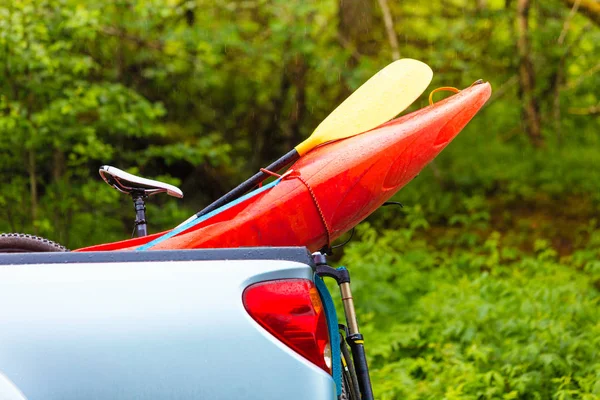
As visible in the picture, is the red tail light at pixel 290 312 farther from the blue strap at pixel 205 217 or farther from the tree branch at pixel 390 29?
the tree branch at pixel 390 29

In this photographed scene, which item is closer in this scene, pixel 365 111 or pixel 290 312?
pixel 290 312

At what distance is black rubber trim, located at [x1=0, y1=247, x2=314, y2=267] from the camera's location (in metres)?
2.42

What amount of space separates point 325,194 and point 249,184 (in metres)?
0.36

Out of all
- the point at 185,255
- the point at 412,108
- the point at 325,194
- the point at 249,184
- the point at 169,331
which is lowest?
the point at 169,331

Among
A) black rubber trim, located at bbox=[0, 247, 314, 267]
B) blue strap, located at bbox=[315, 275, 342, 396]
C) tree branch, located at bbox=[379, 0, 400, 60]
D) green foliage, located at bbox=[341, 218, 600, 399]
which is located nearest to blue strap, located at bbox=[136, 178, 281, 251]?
blue strap, located at bbox=[315, 275, 342, 396]

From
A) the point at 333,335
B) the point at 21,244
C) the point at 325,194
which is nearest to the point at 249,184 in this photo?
the point at 325,194

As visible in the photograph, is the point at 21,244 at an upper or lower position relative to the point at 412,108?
lower

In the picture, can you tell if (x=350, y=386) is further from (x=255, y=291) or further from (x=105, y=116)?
(x=105, y=116)

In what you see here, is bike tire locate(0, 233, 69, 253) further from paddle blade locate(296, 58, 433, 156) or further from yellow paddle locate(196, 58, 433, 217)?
paddle blade locate(296, 58, 433, 156)

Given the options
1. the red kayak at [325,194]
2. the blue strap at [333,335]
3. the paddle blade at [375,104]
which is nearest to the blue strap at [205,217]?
the red kayak at [325,194]

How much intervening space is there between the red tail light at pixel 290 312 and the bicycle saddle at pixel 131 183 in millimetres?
1252

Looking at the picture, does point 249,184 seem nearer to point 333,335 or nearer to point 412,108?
→ point 333,335

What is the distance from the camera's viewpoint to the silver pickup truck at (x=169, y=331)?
7.62 feet

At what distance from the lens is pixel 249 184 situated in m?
3.25
